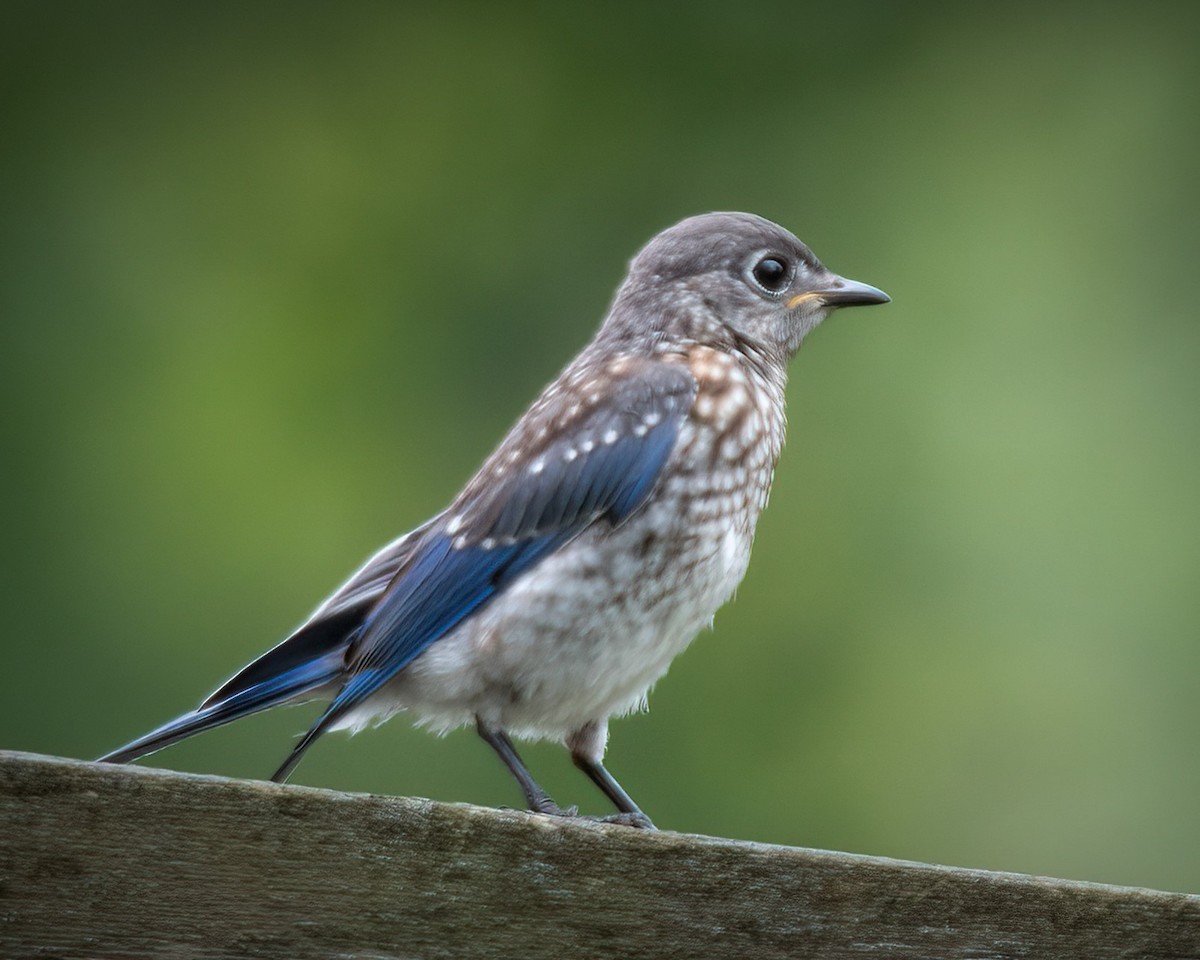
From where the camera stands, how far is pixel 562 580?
2824 mm

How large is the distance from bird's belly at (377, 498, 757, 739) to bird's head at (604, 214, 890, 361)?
566 mm

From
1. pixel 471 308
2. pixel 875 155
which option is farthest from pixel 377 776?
pixel 875 155

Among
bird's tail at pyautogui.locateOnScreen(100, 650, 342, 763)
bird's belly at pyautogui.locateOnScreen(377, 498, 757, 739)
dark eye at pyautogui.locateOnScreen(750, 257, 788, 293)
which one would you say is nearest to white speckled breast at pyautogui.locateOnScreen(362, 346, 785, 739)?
bird's belly at pyautogui.locateOnScreen(377, 498, 757, 739)

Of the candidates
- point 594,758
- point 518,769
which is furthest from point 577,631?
point 594,758

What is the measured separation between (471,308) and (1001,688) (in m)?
2.01

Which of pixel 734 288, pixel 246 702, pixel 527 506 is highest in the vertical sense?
pixel 734 288

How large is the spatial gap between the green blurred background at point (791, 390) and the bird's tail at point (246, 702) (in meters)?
1.67

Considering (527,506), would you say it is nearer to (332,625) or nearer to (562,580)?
(562,580)

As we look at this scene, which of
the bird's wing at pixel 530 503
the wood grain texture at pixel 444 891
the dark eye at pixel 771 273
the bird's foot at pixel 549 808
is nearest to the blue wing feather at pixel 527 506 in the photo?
the bird's wing at pixel 530 503

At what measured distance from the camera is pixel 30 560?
4988 mm

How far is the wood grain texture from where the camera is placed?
1638 mm

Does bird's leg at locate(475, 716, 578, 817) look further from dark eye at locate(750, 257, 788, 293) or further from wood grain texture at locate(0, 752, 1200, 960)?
dark eye at locate(750, 257, 788, 293)

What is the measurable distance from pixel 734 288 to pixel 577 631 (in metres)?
0.92

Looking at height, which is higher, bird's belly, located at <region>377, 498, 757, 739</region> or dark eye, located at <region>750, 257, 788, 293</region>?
dark eye, located at <region>750, 257, 788, 293</region>
